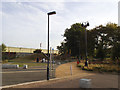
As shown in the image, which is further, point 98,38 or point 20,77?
point 98,38

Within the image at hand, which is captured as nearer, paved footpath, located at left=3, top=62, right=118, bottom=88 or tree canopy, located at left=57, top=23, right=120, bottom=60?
paved footpath, located at left=3, top=62, right=118, bottom=88

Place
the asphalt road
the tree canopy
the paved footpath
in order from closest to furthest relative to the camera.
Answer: the paved footpath
the asphalt road
the tree canopy

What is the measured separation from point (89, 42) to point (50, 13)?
3485 cm

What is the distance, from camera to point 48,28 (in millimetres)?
10992

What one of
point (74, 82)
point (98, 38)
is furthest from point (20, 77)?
point (98, 38)

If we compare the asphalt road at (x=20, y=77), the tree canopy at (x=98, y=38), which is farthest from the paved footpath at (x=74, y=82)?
the tree canopy at (x=98, y=38)

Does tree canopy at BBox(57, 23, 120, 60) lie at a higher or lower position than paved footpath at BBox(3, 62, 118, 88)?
higher

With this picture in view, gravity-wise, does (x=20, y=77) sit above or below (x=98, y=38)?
below

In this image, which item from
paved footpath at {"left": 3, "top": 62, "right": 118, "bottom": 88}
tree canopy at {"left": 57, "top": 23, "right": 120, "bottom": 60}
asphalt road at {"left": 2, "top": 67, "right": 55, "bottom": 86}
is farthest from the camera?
tree canopy at {"left": 57, "top": 23, "right": 120, "bottom": 60}

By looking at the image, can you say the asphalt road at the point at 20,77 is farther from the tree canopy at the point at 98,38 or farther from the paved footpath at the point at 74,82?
the tree canopy at the point at 98,38

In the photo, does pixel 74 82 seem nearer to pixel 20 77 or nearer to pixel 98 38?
pixel 20 77

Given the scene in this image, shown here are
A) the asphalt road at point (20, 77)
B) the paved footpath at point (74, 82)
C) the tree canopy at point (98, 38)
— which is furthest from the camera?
the tree canopy at point (98, 38)

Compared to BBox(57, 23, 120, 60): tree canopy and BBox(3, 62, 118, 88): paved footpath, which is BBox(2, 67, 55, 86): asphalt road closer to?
BBox(3, 62, 118, 88): paved footpath

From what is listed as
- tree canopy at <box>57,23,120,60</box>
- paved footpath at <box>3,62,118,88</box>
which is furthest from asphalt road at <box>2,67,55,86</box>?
tree canopy at <box>57,23,120,60</box>
